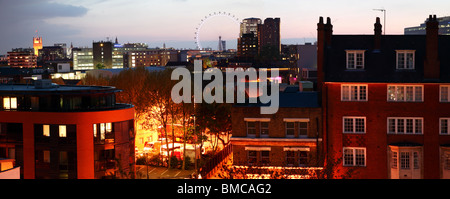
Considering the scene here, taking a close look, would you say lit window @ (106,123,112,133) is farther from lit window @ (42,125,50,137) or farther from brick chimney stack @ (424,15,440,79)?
brick chimney stack @ (424,15,440,79)

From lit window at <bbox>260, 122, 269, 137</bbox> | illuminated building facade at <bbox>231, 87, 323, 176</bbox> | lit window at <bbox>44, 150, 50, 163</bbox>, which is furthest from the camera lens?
lit window at <bbox>44, 150, 50, 163</bbox>

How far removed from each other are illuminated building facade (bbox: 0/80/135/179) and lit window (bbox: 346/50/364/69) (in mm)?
23035

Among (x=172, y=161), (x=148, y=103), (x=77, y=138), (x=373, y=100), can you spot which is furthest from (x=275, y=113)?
(x=148, y=103)

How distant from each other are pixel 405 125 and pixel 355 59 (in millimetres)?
7788

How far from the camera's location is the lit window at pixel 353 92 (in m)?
49.6

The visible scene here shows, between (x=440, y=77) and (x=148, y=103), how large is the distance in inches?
1693

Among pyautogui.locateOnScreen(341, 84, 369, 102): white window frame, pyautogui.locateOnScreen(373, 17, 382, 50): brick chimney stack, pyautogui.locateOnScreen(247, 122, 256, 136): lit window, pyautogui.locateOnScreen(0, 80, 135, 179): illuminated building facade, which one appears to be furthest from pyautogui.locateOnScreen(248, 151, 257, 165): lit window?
pyautogui.locateOnScreen(373, 17, 382, 50): brick chimney stack

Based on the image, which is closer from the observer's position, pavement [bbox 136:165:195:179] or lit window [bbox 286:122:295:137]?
lit window [bbox 286:122:295:137]

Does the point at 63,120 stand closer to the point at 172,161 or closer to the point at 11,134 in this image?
the point at 11,134

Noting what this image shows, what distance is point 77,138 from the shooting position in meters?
50.8

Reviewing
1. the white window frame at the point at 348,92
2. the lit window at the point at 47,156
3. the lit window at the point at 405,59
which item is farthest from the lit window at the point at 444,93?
the lit window at the point at 47,156

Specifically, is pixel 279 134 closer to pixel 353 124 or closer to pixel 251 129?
pixel 251 129

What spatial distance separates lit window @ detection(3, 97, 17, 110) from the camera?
53.5 m

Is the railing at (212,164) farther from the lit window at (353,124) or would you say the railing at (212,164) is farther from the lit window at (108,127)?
the lit window at (353,124)
